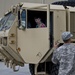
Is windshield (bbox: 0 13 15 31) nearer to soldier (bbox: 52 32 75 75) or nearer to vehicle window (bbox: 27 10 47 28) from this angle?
vehicle window (bbox: 27 10 47 28)

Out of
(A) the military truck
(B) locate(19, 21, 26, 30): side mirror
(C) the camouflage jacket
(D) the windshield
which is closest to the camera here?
(C) the camouflage jacket

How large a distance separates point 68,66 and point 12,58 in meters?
4.03

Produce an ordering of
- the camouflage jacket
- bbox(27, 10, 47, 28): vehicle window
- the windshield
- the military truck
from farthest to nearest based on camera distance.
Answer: the windshield < bbox(27, 10, 47, 28): vehicle window < the military truck < the camouflage jacket

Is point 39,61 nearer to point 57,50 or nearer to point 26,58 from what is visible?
point 26,58

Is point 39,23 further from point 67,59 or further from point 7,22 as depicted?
point 67,59

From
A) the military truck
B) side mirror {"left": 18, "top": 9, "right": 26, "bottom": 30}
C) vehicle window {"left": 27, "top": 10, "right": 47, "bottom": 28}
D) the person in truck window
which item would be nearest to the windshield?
the military truck

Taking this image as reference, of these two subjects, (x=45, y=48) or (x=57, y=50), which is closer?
(x=57, y=50)

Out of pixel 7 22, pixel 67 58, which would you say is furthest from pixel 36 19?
pixel 67 58

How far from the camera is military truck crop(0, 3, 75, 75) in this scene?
865 centimetres

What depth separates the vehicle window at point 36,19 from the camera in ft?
29.5

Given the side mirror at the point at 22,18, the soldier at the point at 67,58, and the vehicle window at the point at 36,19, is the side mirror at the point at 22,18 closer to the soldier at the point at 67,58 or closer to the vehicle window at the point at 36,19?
the vehicle window at the point at 36,19

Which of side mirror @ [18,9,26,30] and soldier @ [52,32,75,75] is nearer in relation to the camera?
soldier @ [52,32,75,75]

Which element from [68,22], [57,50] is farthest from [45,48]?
[57,50]

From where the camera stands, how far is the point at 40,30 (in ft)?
28.5
